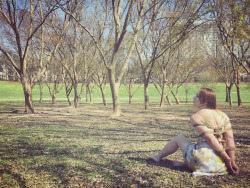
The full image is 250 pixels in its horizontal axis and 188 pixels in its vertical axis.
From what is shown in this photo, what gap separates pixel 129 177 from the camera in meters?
3.29

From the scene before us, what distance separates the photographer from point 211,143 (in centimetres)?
310

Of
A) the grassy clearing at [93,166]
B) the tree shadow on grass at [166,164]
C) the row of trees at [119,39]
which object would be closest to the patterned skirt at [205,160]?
the grassy clearing at [93,166]

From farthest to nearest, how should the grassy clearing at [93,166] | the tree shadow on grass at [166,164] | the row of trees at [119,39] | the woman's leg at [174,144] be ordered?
1. the row of trees at [119,39]
2. the tree shadow on grass at [166,164]
3. the woman's leg at [174,144]
4. the grassy clearing at [93,166]

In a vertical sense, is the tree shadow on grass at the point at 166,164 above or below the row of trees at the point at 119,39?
below

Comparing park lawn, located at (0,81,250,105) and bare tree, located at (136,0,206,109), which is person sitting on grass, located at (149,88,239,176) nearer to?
bare tree, located at (136,0,206,109)

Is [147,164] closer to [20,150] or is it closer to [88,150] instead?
[88,150]

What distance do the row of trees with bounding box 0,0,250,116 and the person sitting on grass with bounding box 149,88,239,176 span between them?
22.8 ft

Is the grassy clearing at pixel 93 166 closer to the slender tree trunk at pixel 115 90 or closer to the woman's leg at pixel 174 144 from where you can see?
the woman's leg at pixel 174 144

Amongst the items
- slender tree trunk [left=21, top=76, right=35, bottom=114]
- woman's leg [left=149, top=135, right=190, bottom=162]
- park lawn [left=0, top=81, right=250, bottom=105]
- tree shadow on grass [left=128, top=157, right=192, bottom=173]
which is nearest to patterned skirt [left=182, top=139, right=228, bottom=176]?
woman's leg [left=149, top=135, right=190, bottom=162]

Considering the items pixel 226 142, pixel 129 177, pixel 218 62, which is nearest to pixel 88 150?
pixel 129 177

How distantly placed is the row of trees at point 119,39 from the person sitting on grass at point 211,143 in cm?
695

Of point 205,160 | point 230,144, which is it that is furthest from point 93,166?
point 230,144

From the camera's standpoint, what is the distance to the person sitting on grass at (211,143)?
123 inches

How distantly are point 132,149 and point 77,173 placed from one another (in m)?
1.97
